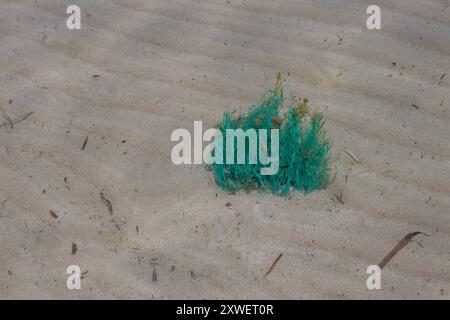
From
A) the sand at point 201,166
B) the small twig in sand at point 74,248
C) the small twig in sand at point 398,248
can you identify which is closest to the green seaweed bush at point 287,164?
the sand at point 201,166

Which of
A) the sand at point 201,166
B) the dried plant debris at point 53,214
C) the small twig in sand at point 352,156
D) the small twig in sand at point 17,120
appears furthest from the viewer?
the small twig in sand at point 17,120

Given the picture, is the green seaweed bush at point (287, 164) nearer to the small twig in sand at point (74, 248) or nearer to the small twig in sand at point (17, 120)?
the small twig in sand at point (74, 248)

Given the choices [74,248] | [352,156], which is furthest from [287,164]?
[74,248]

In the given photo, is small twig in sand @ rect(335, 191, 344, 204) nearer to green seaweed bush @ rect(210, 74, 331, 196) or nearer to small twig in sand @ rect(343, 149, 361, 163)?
green seaweed bush @ rect(210, 74, 331, 196)

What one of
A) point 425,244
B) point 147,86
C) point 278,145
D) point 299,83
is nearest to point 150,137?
point 147,86

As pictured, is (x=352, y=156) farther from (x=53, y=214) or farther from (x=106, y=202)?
(x=53, y=214)

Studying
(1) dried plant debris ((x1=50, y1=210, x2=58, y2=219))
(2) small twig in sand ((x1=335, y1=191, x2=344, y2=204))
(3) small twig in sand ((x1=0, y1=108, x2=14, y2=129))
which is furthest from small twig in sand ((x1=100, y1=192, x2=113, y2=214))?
(2) small twig in sand ((x1=335, y1=191, x2=344, y2=204))
